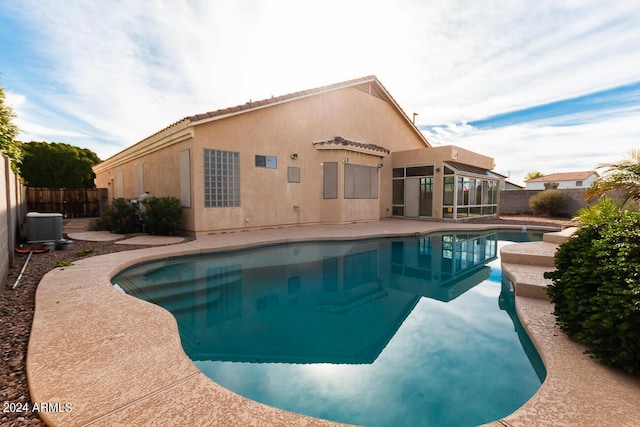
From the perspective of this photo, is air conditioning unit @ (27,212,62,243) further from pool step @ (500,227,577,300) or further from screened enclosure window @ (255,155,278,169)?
pool step @ (500,227,577,300)

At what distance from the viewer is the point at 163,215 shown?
10836 mm

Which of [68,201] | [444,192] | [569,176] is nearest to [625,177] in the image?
[444,192]

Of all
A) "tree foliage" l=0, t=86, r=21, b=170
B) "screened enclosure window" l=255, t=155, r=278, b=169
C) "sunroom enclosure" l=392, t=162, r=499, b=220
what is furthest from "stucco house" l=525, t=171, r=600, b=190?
"tree foliage" l=0, t=86, r=21, b=170

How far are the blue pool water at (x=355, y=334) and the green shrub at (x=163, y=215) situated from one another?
349 cm

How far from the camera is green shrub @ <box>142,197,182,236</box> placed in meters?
10.8

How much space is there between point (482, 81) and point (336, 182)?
8.17m

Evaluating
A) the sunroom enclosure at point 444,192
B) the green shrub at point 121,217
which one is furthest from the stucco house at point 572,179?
the green shrub at point 121,217

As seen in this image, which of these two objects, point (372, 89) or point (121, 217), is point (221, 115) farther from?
point (372, 89)

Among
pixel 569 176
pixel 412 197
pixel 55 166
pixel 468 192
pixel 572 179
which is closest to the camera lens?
pixel 468 192

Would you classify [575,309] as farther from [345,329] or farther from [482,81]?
[482,81]

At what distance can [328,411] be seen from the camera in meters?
2.62

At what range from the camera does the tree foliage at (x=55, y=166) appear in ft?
87.1

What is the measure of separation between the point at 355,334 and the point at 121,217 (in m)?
11.6

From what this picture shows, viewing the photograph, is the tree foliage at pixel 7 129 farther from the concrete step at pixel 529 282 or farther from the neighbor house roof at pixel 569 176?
the neighbor house roof at pixel 569 176
